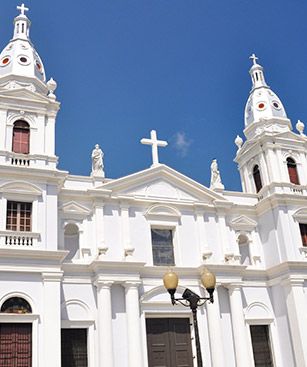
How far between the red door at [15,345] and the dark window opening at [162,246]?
6.87 m

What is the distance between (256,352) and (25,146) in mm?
13456

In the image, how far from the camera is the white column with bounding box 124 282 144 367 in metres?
19.3

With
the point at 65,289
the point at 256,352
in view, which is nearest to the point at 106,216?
the point at 65,289

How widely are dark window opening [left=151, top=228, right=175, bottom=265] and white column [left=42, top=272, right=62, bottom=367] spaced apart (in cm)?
542

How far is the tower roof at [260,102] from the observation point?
27.7 metres

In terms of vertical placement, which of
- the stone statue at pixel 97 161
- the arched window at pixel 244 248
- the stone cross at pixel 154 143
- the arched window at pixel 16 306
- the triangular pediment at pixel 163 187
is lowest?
the arched window at pixel 16 306

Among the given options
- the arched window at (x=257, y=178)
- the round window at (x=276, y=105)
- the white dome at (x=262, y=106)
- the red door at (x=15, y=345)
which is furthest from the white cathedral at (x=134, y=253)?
the round window at (x=276, y=105)

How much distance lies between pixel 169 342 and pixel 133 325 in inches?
81.4

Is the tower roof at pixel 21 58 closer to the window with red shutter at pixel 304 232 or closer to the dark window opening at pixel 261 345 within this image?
the window with red shutter at pixel 304 232

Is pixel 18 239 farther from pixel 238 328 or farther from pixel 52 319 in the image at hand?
pixel 238 328

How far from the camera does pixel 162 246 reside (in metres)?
22.9

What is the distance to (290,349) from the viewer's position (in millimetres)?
22094

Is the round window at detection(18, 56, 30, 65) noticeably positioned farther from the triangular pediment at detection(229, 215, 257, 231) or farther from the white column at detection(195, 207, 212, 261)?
the triangular pediment at detection(229, 215, 257, 231)

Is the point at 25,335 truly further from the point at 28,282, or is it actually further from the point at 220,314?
the point at 220,314
